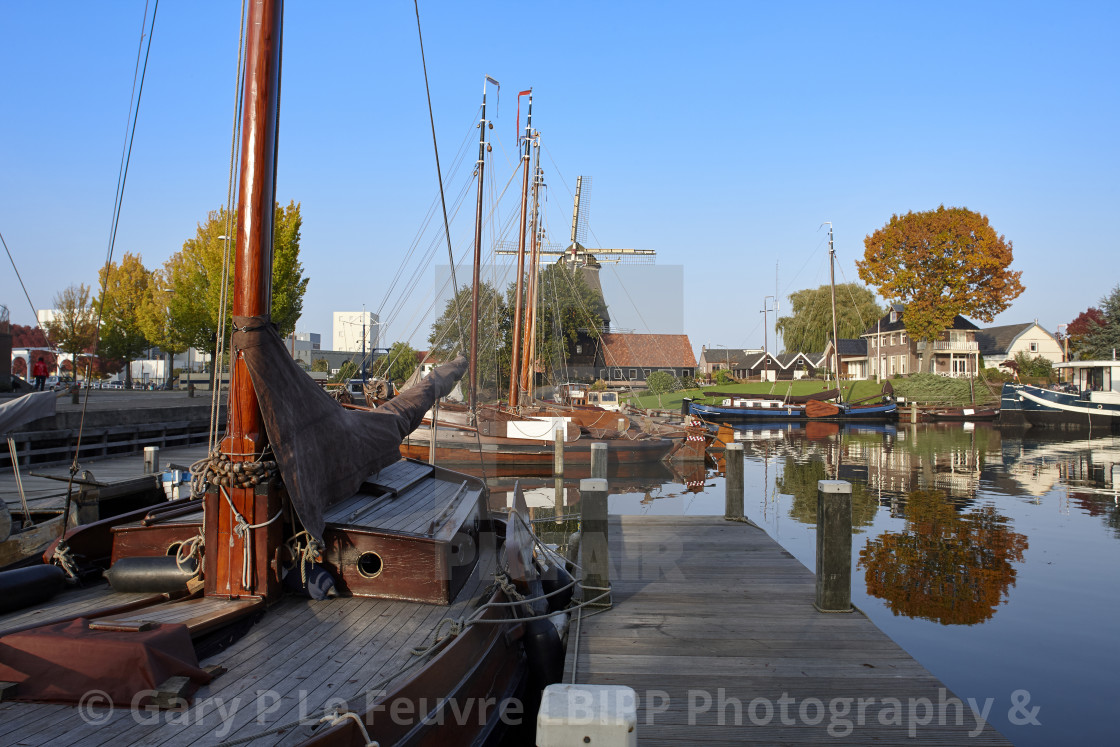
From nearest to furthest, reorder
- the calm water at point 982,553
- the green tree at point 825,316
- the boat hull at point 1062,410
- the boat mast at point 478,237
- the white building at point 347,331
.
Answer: the calm water at point 982,553 → the boat mast at point 478,237 → the boat hull at point 1062,410 → the green tree at point 825,316 → the white building at point 347,331

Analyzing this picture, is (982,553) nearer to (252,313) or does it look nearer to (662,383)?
(252,313)

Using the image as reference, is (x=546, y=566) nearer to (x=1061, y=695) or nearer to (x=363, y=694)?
(x=363, y=694)

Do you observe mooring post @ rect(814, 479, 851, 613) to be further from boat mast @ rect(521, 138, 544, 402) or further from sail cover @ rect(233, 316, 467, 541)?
boat mast @ rect(521, 138, 544, 402)

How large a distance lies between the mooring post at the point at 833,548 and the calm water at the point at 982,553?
172cm

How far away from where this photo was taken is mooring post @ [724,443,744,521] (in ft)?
33.7

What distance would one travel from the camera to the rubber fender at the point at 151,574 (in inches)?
181

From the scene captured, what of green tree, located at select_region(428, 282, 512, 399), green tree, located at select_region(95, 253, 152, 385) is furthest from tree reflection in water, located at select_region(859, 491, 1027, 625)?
green tree, located at select_region(95, 253, 152, 385)

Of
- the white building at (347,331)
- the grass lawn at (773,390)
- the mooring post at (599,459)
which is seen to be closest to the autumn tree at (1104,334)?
the grass lawn at (773,390)

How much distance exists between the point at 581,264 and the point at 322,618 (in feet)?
166

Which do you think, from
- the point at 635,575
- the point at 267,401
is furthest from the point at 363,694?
the point at 635,575

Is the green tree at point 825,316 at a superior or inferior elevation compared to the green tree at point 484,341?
superior

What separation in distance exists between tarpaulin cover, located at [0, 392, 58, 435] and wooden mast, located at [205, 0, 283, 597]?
3.81m

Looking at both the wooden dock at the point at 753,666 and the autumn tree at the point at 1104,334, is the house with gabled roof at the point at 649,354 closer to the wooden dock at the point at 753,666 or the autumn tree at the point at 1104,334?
the autumn tree at the point at 1104,334

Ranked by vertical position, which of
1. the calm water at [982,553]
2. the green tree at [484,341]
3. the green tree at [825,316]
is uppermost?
the green tree at [825,316]
